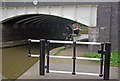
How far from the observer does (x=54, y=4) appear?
38.9 feet

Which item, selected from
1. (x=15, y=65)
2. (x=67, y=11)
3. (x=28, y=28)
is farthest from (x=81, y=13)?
(x=28, y=28)

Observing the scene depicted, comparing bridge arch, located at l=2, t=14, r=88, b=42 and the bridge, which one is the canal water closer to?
the bridge

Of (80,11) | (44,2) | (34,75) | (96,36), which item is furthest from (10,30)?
(34,75)

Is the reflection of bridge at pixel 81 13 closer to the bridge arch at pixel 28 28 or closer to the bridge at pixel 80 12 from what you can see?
the bridge at pixel 80 12

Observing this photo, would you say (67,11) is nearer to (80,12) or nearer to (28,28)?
(80,12)

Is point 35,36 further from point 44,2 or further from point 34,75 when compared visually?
point 34,75

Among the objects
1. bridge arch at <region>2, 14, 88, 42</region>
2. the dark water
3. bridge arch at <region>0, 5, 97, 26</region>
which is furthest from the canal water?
bridge arch at <region>2, 14, 88, 42</region>

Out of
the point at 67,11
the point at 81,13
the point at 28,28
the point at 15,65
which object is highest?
the point at 67,11

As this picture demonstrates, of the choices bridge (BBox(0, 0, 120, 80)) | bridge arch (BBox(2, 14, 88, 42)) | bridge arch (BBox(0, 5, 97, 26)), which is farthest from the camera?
bridge arch (BBox(2, 14, 88, 42))

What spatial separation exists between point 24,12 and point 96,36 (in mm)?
6366

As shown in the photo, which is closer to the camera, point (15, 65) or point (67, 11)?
point (15, 65)

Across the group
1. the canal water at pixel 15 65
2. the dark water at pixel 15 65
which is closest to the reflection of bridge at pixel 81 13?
the canal water at pixel 15 65

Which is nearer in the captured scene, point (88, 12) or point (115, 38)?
point (115, 38)

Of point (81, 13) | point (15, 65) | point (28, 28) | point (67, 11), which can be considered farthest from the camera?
point (28, 28)
